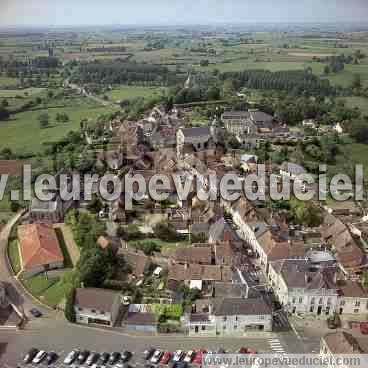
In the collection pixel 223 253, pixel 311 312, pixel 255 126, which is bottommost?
pixel 311 312

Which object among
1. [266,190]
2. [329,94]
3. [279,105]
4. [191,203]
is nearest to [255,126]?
[279,105]

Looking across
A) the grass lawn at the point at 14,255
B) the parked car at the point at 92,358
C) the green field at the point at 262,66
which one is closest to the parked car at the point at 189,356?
the parked car at the point at 92,358

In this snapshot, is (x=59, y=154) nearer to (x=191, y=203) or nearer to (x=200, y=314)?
(x=191, y=203)

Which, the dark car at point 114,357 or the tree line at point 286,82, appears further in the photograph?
the tree line at point 286,82

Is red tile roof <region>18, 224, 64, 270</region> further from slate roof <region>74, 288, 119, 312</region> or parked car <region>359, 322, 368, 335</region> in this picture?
parked car <region>359, 322, 368, 335</region>

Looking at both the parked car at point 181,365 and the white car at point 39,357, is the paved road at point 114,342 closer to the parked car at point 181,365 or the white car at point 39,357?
the white car at point 39,357
